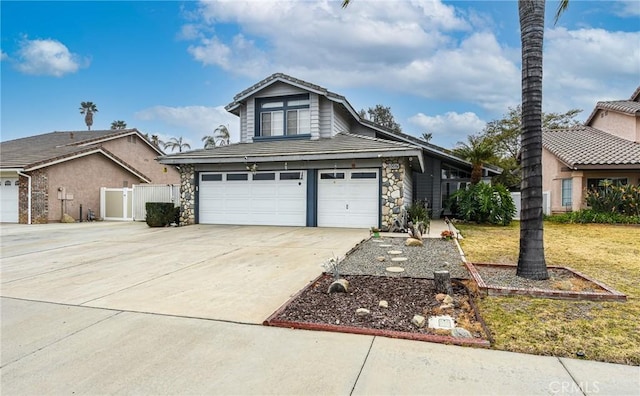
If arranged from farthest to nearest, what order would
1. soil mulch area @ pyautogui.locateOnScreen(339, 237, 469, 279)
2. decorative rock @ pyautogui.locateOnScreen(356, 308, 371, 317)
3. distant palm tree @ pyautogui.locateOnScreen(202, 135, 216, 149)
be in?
distant palm tree @ pyautogui.locateOnScreen(202, 135, 216, 149), soil mulch area @ pyautogui.locateOnScreen(339, 237, 469, 279), decorative rock @ pyautogui.locateOnScreen(356, 308, 371, 317)

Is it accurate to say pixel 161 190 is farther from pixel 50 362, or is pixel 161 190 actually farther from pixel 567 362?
pixel 567 362

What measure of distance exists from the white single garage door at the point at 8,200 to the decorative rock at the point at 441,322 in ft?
66.1

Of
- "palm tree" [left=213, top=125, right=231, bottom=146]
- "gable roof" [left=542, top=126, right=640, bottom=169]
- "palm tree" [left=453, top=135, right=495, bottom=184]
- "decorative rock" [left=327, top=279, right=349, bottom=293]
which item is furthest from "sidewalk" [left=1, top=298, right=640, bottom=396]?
"palm tree" [left=213, top=125, right=231, bottom=146]

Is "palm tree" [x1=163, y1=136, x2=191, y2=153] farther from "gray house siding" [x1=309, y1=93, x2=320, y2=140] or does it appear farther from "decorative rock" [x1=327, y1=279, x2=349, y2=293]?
"decorative rock" [x1=327, y1=279, x2=349, y2=293]

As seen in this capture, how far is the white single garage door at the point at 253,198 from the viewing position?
43.9ft

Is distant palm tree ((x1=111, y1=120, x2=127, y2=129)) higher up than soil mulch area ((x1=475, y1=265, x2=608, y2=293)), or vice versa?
distant palm tree ((x1=111, y1=120, x2=127, y2=129))

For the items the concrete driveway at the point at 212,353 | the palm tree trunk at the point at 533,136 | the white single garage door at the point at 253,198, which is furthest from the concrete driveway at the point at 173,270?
the palm tree trunk at the point at 533,136

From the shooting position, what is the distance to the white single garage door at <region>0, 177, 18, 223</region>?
55.1 feet

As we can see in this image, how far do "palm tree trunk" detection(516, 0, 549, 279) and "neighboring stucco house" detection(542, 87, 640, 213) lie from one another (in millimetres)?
12506

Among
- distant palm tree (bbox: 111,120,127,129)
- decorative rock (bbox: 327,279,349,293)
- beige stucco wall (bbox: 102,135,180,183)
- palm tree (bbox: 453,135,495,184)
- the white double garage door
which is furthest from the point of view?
distant palm tree (bbox: 111,120,127,129)

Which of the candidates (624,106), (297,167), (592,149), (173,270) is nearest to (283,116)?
(297,167)

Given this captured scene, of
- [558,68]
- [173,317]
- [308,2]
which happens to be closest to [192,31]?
[308,2]

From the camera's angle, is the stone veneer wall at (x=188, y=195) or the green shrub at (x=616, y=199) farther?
the stone veneer wall at (x=188, y=195)

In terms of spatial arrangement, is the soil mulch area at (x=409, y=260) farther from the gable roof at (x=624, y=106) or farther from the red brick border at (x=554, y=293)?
the gable roof at (x=624, y=106)
